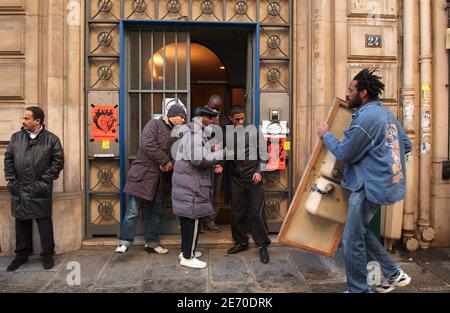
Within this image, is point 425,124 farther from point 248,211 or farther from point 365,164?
point 248,211

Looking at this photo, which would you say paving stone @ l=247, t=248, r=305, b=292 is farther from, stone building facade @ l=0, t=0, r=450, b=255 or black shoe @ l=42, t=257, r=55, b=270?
black shoe @ l=42, t=257, r=55, b=270

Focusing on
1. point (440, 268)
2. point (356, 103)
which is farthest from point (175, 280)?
point (440, 268)

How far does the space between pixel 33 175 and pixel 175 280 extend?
80.1 inches

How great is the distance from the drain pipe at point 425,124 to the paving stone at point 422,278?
2.71ft

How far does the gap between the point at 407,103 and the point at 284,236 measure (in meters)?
2.73

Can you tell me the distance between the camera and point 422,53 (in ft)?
17.7

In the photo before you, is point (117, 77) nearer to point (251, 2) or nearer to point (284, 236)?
point (251, 2)

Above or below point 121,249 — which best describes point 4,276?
below

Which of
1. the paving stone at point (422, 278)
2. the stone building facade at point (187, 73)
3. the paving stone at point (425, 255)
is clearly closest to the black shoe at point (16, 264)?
the stone building facade at point (187, 73)

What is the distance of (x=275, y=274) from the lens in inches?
176

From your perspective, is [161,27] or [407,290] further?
[161,27]

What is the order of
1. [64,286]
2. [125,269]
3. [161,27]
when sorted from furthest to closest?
[161,27], [125,269], [64,286]

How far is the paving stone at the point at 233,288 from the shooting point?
4.01 m

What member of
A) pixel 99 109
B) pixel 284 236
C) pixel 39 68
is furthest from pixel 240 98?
pixel 284 236
